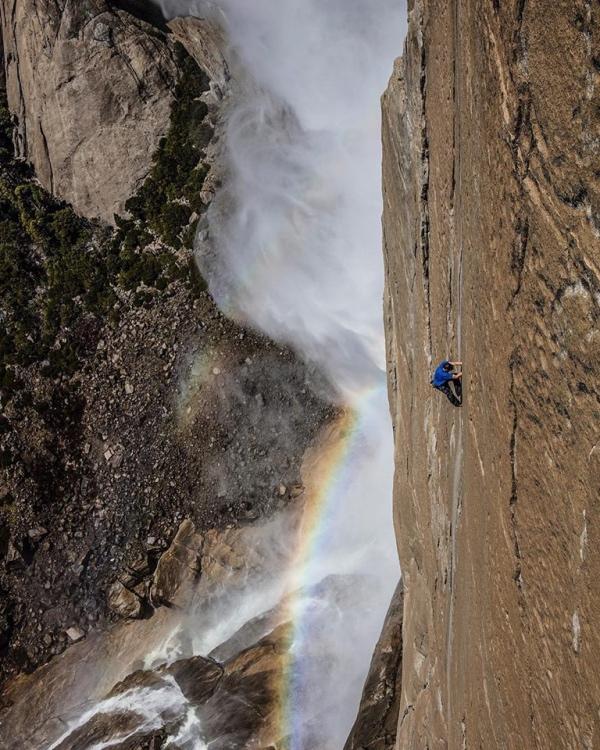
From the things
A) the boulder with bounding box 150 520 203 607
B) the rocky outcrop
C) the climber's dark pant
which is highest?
the boulder with bounding box 150 520 203 607

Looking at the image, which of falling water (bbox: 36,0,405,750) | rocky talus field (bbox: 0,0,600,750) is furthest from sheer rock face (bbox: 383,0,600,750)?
falling water (bbox: 36,0,405,750)

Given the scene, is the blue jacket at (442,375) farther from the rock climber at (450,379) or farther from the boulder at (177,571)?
the boulder at (177,571)

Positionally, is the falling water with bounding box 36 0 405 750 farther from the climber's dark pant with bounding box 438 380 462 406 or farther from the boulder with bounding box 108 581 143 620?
the climber's dark pant with bounding box 438 380 462 406

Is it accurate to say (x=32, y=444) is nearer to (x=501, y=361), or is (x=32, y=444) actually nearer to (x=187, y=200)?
(x=187, y=200)

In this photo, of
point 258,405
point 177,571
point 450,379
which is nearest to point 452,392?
point 450,379

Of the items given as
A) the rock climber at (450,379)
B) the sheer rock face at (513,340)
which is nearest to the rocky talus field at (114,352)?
the sheer rock face at (513,340)

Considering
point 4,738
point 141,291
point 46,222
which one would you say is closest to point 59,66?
point 46,222

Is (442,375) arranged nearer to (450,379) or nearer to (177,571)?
(450,379)

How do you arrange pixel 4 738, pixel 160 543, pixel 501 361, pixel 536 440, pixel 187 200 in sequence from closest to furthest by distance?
pixel 536 440
pixel 501 361
pixel 4 738
pixel 160 543
pixel 187 200
